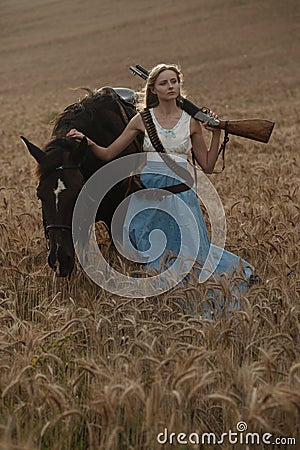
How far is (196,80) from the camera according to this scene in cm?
3759

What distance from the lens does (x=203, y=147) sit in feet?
19.9

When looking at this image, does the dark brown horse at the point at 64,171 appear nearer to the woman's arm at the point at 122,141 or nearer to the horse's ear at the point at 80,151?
the horse's ear at the point at 80,151

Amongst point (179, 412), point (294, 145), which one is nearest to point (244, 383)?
point (179, 412)

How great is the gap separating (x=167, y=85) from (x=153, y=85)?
0.54 feet

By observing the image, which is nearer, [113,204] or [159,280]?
[159,280]

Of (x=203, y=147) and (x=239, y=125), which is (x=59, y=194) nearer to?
(x=203, y=147)

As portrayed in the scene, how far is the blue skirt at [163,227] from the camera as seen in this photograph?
5.77 meters

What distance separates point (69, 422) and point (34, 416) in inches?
12.5

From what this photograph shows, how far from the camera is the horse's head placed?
494 cm

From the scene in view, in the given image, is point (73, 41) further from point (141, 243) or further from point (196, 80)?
point (141, 243)

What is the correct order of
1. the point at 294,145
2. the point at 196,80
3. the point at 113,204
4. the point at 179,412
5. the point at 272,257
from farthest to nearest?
the point at 196,80 < the point at 294,145 < the point at 113,204 < the point at 272,257 < the point at 179,412

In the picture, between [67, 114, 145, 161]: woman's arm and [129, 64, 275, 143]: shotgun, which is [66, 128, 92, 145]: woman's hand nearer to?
[67, 114, 145, 161]: woman's arm

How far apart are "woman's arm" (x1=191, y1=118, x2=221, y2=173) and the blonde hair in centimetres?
26

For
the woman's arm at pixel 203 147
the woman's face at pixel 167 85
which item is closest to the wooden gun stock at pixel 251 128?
the woman's arm at pixel 203 147
